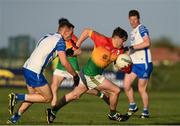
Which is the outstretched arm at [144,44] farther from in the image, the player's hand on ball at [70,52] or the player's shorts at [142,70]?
the player's hand on ball at [70,52]

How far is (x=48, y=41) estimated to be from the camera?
14.2 m

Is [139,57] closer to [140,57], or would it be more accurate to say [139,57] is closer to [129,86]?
[140,57]

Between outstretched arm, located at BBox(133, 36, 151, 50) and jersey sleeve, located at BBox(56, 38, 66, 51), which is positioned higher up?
jersey sleeve, located at BBox(56, 38, 66, 51)

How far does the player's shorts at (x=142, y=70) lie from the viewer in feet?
58.9

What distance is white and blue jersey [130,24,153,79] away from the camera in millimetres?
17906

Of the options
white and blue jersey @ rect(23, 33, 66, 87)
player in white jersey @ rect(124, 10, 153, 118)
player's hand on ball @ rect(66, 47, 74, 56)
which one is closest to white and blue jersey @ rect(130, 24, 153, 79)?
player in white jersey @ rect(124, 10, 153, 118)

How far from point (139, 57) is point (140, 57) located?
0.03 m

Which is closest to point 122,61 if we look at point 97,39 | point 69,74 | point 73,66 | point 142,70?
point 97,39

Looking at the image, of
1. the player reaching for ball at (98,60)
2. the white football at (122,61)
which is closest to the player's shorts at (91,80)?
the player reaching for ball at (98,60)

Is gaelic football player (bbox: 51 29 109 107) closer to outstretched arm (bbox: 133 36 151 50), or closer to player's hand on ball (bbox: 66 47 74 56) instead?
player's hand on ball (bbox: 66 47 74 56)

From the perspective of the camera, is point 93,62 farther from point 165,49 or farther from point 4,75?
point 165,49

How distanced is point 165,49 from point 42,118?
80.9 metres

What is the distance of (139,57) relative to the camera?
18.1 metres

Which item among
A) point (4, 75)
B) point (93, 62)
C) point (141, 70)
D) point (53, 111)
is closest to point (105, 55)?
point (93, 62)
